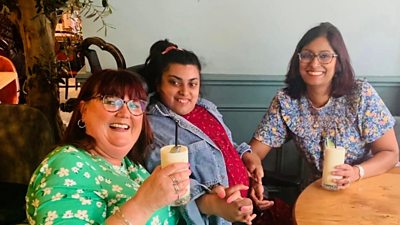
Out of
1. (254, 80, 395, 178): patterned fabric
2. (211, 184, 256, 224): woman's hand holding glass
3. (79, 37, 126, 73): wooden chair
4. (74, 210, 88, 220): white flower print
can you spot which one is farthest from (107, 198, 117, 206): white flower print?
(254, 80, 395, 178): patterned fabric

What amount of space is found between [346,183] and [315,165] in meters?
0.41

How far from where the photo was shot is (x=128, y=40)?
2768mm

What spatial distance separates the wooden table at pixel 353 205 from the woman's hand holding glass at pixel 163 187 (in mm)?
519

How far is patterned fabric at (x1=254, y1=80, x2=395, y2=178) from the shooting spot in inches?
81.3

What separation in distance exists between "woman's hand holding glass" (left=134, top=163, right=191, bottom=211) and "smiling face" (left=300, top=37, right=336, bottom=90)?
1.08m

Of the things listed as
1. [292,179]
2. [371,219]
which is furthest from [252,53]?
[371,219]

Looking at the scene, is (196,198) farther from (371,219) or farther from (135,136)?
(371,219)

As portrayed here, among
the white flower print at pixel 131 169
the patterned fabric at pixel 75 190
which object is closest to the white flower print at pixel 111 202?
the patterned fabric at pixel 75 190

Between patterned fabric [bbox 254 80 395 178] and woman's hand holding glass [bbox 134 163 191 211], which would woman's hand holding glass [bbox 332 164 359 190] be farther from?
woman's hand holding glass [bbox 134 163 191 211]

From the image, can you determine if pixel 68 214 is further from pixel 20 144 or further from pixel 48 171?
pixel 20 144

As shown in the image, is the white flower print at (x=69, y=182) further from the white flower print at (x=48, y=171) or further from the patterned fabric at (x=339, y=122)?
the patterned fabric at (x=339, y=122)

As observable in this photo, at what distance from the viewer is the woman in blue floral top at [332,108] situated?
205 cm

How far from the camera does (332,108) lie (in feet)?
6.91

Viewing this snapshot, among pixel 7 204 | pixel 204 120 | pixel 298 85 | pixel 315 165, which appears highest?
pixel 298 85
